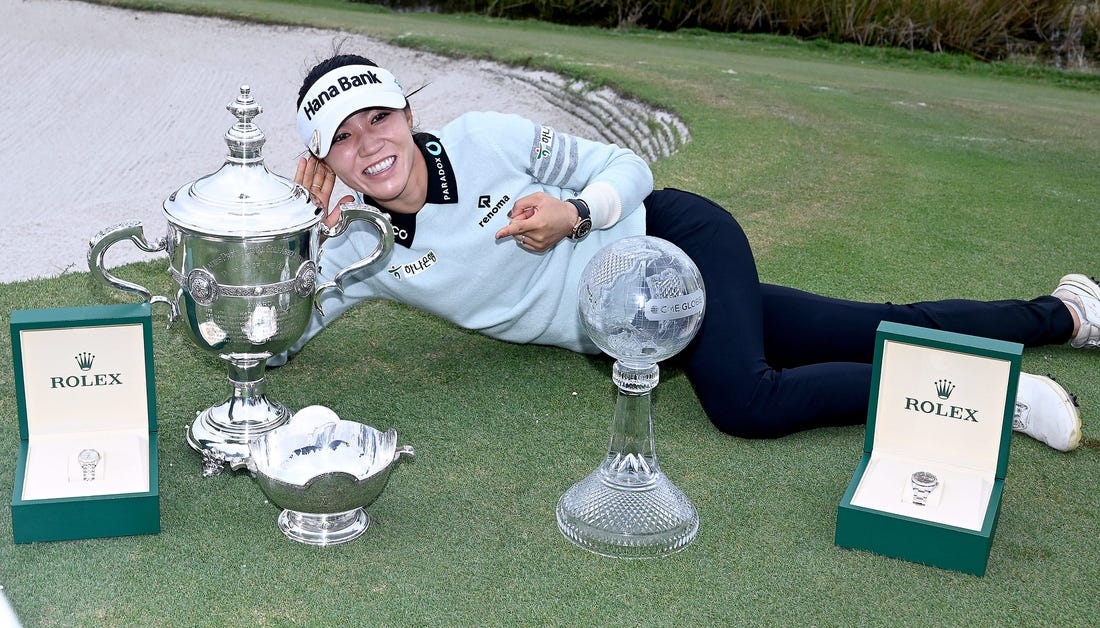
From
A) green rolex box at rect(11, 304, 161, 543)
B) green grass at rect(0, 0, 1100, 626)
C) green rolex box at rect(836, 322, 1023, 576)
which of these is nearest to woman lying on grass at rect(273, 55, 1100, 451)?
green grass at rect(0, 0, 1100, 626)

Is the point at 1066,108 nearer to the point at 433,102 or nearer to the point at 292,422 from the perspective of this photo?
the point at 433,102

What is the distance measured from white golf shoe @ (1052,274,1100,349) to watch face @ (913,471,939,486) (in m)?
1.07

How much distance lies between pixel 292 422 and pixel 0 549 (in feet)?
1.73

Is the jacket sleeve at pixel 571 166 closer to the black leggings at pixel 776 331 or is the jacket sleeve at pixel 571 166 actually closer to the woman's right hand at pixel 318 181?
the black leggings at pixel 776 331

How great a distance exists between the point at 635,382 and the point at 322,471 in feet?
1.86

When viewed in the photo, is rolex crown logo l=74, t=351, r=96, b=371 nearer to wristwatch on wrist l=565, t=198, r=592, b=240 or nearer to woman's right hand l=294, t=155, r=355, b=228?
woman's right hand l=294, t=155, r=355, b=228

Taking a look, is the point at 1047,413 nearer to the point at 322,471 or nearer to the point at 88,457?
the point at 322,471

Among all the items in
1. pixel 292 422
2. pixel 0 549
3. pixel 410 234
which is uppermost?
pixel 410 234

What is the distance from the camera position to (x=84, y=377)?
7.02ft

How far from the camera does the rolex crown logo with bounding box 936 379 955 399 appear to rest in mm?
2133

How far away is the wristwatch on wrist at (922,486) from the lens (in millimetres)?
2072

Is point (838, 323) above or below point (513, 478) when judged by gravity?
above

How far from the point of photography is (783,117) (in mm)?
5930

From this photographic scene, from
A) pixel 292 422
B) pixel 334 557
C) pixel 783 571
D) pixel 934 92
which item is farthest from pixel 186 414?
pixel 934 92
